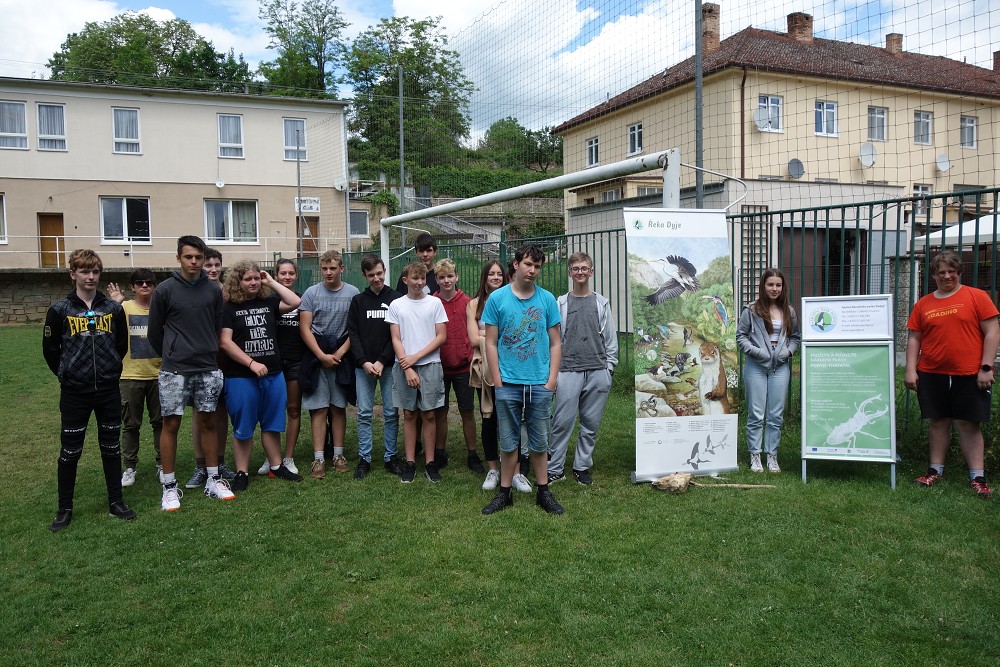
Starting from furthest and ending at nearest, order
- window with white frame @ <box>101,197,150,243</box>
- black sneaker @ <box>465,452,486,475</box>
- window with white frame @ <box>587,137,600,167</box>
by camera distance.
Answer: window with white frame @ <box>101,197,150,243</box> < window with white frame @ <box>587,137,600,167</box> < black sneaker @ <box>465,452,486,475</box>

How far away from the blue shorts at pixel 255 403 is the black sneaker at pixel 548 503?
7.28 feet

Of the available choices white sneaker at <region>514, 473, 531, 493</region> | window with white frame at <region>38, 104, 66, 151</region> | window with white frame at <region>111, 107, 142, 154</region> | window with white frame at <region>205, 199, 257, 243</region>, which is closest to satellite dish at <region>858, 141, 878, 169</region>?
white sneaker at <region>514, 473, 531, 493</region>

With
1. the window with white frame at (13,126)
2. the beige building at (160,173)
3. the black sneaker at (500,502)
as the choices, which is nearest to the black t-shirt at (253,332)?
the black sneaker at (500,502)

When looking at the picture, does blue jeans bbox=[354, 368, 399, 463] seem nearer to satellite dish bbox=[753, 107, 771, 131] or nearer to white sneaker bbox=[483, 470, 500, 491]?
white sneaker bbox=[483, 470, 500, 491]

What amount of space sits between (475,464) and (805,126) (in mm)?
18391

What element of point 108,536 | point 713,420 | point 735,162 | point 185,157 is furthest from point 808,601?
point 185,157

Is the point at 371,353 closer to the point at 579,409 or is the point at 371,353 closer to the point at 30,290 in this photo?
the point at 579,409

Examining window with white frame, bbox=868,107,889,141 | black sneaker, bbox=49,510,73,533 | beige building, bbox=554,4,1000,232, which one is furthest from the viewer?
window with white frame, bbox=868,107,889,141

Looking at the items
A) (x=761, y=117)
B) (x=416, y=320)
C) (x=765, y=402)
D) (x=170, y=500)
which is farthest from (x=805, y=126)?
(x=170, y=500)

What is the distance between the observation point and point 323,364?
607 centimetres

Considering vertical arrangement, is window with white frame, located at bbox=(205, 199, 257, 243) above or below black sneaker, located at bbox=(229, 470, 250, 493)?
above

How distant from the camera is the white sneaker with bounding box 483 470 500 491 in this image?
219 inches

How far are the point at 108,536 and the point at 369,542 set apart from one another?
1.71m

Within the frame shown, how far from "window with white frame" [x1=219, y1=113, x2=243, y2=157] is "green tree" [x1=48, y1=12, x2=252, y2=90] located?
67.7 feet
